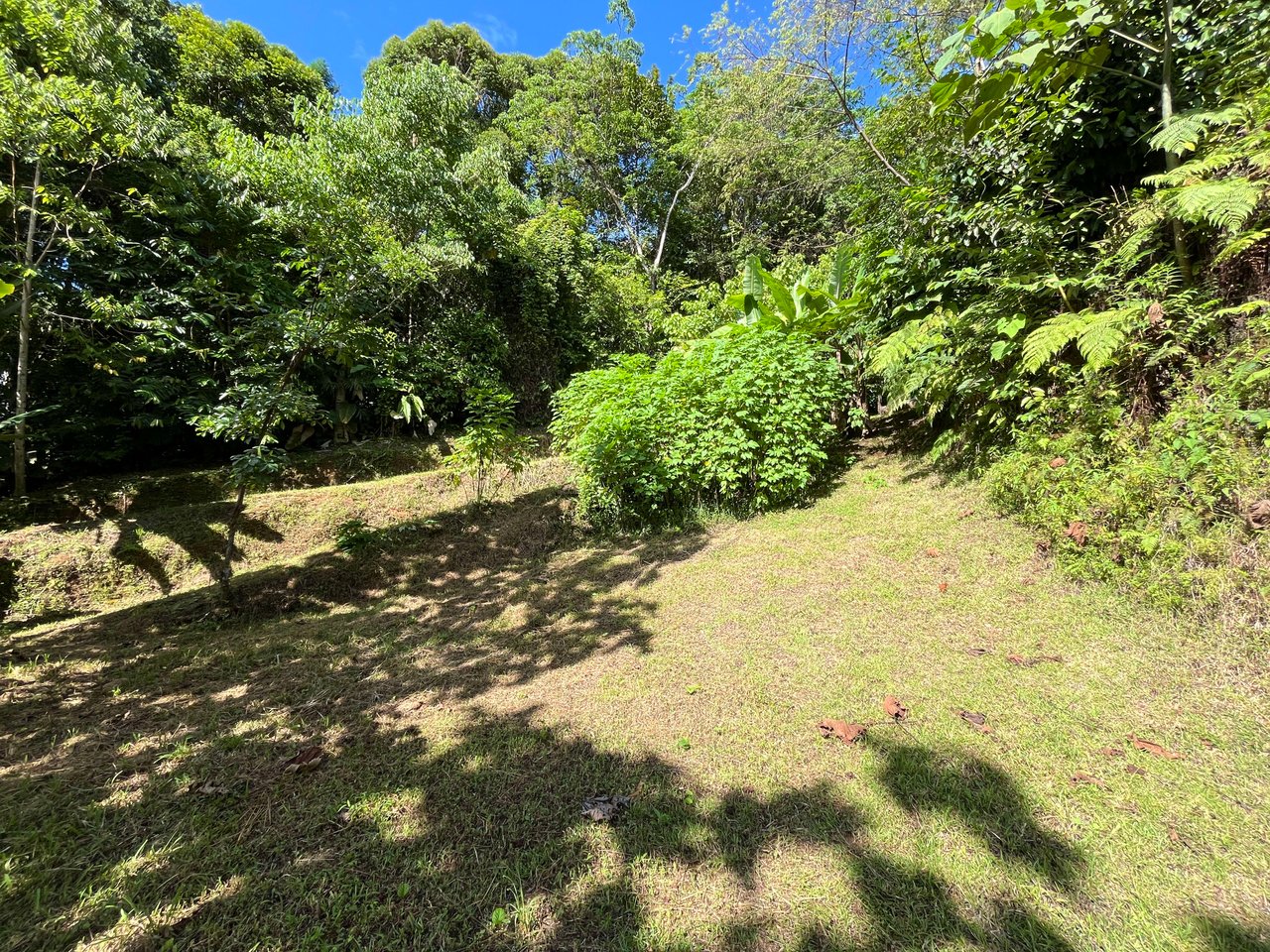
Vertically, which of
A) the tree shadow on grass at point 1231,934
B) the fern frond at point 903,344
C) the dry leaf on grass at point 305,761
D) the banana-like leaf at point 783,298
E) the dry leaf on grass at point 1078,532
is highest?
the banana-like leaf at point 783,298

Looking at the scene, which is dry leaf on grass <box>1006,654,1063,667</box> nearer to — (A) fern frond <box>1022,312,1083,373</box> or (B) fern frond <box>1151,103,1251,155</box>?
(A) fern frond <box>1022,312,1083,373</box>

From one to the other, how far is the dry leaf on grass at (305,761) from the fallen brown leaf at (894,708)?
2615mm

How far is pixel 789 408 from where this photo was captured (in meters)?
4.87

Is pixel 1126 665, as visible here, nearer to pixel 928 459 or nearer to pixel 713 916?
pixel 713 916

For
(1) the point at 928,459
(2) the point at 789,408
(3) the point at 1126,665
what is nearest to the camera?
(3) the point at 1126,665

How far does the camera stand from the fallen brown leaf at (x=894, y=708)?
2.22m

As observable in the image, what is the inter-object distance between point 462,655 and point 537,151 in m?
17.9

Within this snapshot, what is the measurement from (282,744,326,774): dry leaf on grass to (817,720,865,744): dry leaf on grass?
228 centimetres

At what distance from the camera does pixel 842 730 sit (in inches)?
84.4

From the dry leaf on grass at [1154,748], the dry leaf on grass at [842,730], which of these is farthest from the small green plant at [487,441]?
the dry leaf on grass at [1154,748]

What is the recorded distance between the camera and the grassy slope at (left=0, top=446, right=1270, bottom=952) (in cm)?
143

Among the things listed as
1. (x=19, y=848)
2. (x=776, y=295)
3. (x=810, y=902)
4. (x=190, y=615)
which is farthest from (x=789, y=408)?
(x=190, y=615)

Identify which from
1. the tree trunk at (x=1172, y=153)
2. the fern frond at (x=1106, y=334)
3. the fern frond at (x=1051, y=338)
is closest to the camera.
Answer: the fern frond at (x=1106, y=334)

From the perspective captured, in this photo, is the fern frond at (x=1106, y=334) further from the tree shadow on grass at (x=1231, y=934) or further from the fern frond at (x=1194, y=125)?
the tree shadow on grass at (x=1231, y=934)
